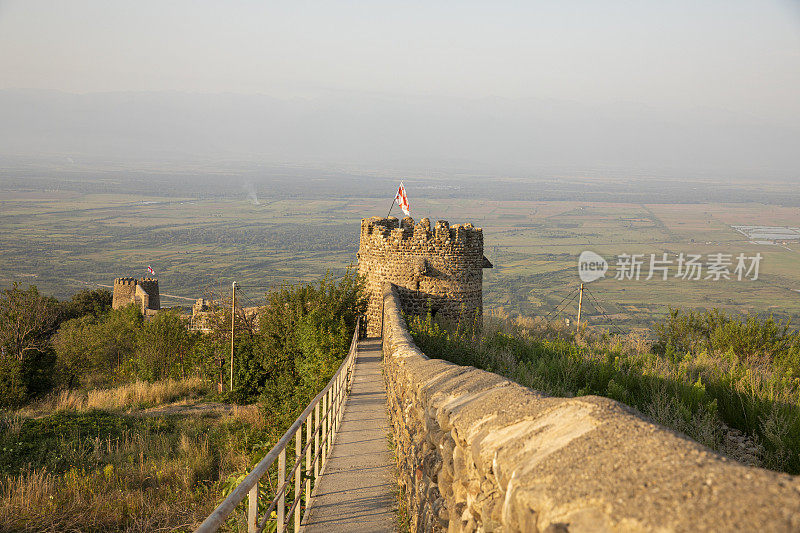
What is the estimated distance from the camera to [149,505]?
28.0 ft

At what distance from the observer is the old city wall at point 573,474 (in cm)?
186

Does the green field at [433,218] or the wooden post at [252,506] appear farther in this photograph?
the green field at [433,218]

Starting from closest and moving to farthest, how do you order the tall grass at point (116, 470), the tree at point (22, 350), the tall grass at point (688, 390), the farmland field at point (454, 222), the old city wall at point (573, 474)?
the old city wall at point (573, 474) → the tall grass at point (688, 390) → the tall grass at point (116, 470) → the tree at point (22, 350) → the farmland field at point (454, 222)

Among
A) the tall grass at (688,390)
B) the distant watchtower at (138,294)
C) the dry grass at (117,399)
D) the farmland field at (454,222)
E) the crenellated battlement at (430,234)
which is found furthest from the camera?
the farmland field at (454,222)

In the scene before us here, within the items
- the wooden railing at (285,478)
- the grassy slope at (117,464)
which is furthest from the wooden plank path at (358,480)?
the grassy slope at (117,464)

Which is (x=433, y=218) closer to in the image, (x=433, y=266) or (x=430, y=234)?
(x=430, y=234)

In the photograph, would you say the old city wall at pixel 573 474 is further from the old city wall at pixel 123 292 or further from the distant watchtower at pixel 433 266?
the old city wall at pixel 123 292

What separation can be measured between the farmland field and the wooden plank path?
34730 millimetres

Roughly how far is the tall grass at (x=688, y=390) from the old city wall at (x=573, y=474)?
2.75 m

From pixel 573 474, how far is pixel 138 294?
1763 inches

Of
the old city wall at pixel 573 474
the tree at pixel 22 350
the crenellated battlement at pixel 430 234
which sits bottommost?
the tree at pixel 22 350

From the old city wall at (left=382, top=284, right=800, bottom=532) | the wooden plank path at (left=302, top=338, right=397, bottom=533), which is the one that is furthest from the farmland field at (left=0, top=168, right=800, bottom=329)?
A: the old city wall at (left=382, top=284, right=800, bottom=532)

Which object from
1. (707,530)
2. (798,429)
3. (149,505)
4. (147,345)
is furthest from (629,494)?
(147,345)

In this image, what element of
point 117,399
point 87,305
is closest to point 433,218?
point 87,305
